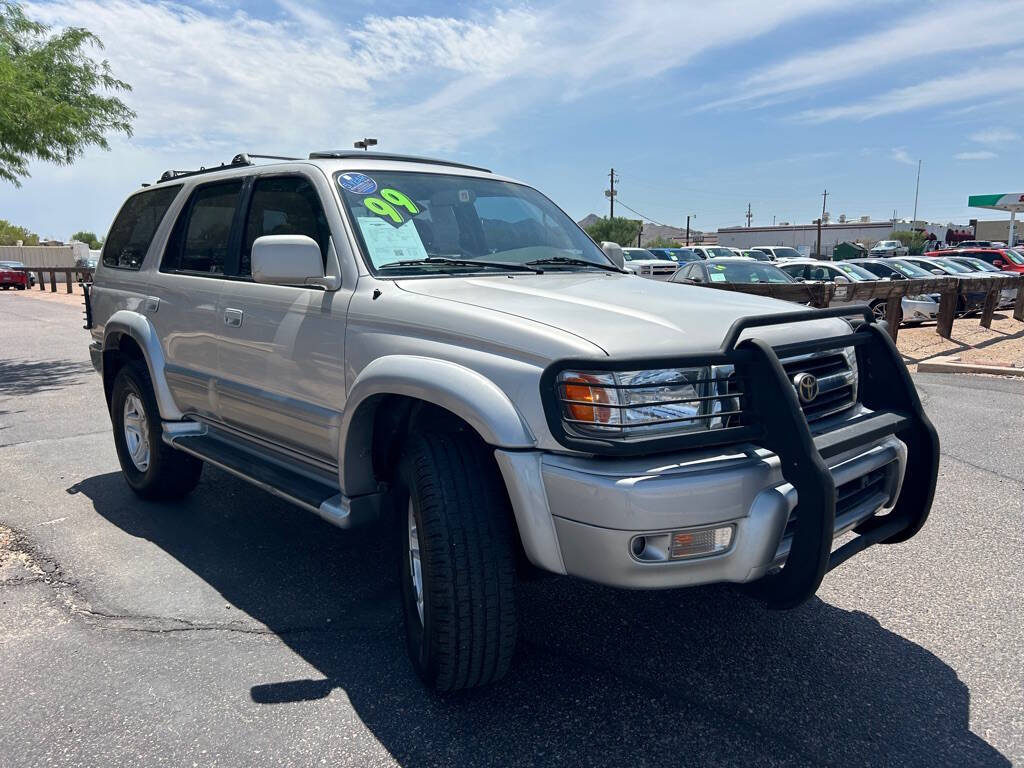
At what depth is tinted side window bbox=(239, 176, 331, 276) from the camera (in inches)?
148

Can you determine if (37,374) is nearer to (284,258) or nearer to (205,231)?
(205,231)

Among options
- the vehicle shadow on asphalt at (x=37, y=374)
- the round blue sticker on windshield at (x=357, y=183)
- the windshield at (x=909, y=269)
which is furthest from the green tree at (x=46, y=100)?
the windshield at (x=909, y=269)

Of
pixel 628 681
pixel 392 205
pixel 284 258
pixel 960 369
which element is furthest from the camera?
pixel 960 369

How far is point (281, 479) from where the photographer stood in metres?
3.75

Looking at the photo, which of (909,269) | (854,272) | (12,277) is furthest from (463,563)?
(12,277)

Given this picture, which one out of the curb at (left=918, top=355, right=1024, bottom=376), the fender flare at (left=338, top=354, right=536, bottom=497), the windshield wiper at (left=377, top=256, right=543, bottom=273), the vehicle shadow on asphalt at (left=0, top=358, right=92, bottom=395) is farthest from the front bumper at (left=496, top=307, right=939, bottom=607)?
the curb at (left=918, top=355, right=1024, bottom=376)

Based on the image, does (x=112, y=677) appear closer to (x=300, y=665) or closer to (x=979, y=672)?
(x=300, y=665)

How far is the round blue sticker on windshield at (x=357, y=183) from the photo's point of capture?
3703 millimetres

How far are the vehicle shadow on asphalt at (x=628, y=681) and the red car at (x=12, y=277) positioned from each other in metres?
35.4

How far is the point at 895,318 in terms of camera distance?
11391 millimetres

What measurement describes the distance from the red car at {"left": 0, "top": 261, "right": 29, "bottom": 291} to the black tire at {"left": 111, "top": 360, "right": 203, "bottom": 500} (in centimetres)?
3385

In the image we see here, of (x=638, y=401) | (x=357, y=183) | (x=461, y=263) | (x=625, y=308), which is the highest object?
(x=357, y=183)

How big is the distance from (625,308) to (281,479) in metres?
1.81

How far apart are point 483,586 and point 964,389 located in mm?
8322
